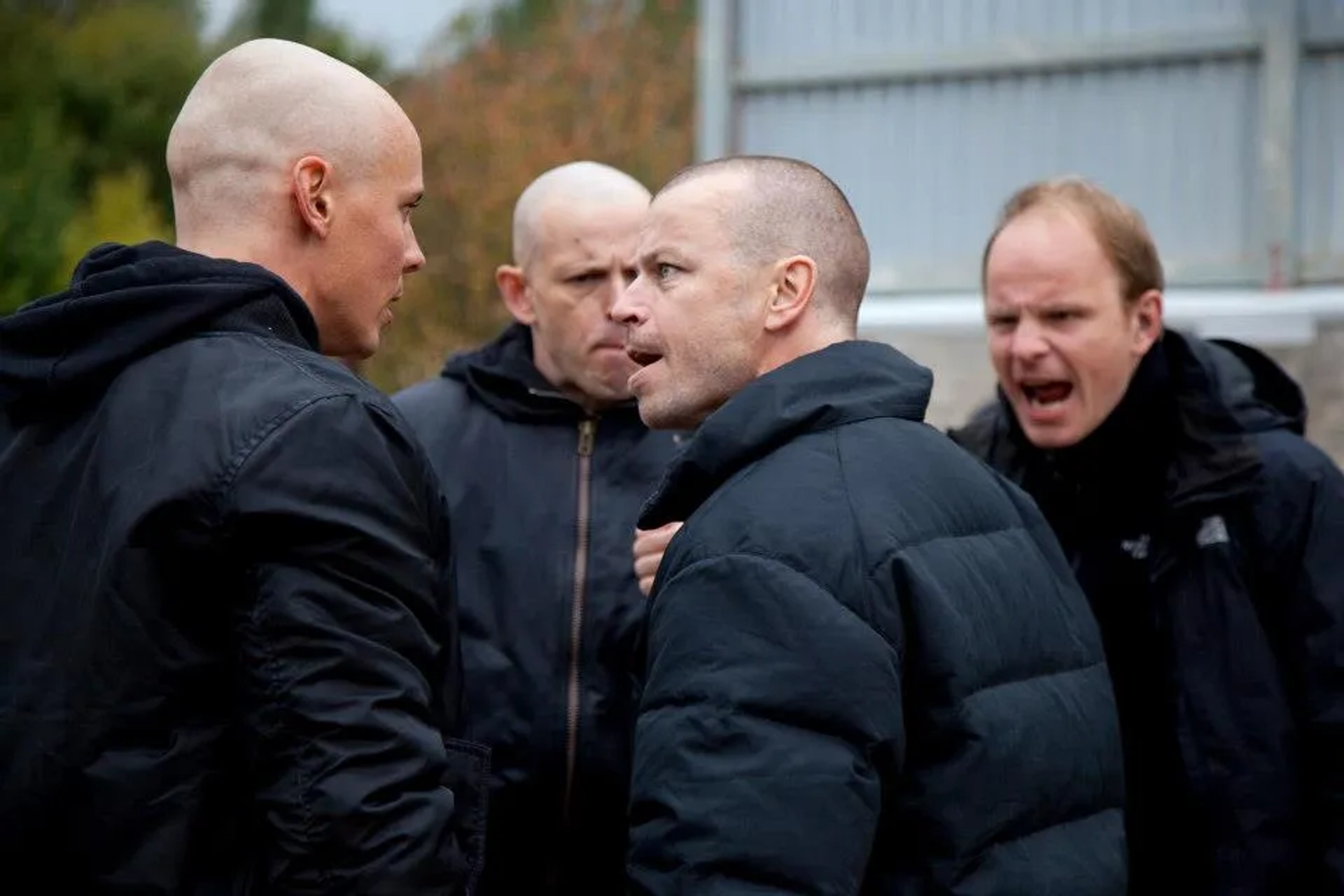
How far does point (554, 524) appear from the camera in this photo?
406cm

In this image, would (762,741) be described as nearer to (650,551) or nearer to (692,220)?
(692,220)

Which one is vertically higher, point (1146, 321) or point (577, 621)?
point (1146, 321)

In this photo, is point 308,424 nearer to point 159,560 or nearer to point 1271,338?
point 159,560

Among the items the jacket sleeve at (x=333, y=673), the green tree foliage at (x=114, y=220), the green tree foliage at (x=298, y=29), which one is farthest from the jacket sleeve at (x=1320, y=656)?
the green tree foliage at (x=298, y=29)

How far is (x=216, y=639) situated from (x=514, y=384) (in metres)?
1.76

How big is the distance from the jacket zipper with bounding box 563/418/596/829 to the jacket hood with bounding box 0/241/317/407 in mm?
1414

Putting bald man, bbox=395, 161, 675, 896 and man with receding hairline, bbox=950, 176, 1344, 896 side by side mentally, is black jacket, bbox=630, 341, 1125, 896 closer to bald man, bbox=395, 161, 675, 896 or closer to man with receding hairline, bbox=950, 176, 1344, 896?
man with receding hairline, bbox=950, 176, 1344, 896

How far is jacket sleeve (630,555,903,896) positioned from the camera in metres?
2.32

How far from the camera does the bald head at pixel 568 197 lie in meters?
4.32

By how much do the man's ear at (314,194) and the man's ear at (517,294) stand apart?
147 centimetres

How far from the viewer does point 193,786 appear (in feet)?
8.20

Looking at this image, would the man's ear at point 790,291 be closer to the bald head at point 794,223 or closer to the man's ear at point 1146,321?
the bald head at point 794,223

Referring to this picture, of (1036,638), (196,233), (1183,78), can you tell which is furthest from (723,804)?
(1183,78)

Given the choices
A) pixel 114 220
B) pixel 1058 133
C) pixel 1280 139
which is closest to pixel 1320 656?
pixel 1280 139
